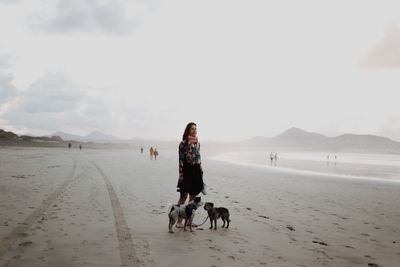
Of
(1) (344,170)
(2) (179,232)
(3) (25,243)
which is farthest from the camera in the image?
(1) (344,170)

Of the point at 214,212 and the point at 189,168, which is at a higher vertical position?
the point at 189,168

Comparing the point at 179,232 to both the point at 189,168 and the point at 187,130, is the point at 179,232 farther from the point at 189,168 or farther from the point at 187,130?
the point at 187,130

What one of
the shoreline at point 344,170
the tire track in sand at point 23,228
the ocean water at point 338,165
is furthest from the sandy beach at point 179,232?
the ocean water at point 338,165

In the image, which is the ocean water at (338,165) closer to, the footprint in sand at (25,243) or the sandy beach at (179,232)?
the sandy beach at (179,232)

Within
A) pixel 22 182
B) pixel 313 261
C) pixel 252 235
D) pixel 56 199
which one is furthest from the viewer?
pixel 22 182

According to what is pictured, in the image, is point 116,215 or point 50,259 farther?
point 116,215

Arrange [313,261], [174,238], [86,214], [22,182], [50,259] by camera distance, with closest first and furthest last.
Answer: [50,259], [313,261], [174,238], [86,214], [22,182]

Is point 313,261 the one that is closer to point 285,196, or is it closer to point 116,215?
point 116,215

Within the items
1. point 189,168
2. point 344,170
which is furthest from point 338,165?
point 189,168

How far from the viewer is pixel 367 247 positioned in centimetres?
550

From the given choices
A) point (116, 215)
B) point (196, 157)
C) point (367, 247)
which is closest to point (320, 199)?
point (367, 247)

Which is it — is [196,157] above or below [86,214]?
above

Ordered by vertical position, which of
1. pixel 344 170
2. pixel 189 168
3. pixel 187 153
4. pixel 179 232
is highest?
pixel 187 153

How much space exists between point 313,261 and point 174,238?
8.80ft
